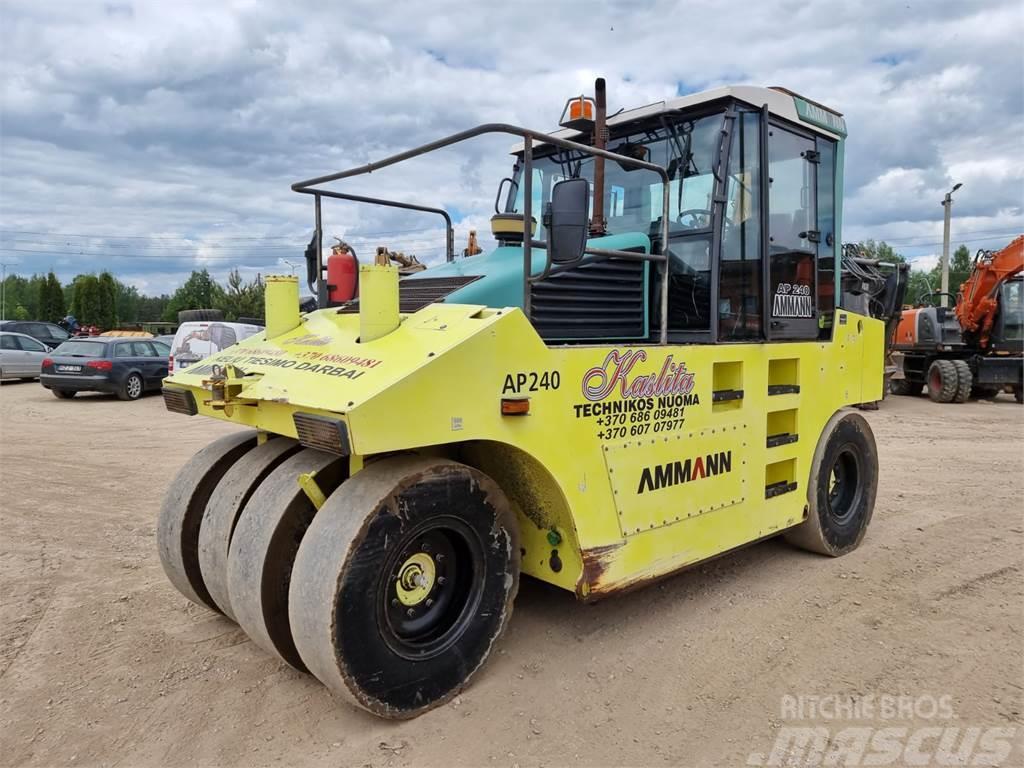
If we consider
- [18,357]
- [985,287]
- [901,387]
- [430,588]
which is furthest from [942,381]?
[18,357]

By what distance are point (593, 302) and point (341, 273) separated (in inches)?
65.2

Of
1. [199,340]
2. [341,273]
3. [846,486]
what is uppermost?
[341,273]

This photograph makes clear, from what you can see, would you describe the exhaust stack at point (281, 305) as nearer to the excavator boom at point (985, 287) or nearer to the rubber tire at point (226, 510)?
the rubber tire at point (226, 510)

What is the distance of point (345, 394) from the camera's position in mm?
2789

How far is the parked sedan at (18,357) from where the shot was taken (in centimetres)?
1866

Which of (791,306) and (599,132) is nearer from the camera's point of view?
(599,132)

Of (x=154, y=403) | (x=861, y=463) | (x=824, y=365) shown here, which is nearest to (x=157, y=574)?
(x=824, y=365)

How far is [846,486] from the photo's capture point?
5578 millimetres

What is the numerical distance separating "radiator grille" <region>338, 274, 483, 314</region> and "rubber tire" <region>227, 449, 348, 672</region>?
40.1 inches

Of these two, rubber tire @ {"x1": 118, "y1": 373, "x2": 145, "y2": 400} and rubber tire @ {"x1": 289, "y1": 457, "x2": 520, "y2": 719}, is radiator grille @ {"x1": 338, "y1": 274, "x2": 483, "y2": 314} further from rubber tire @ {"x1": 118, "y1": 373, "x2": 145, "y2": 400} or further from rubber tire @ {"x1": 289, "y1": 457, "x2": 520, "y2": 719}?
rubber tire @ {"x1": 118, "y1": 373, "x2": 145, "y2": 400}

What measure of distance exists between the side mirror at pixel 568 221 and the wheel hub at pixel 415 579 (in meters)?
1.37

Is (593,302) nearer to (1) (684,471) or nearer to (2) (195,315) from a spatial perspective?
(1) (684,471)

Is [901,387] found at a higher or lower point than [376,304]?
lower

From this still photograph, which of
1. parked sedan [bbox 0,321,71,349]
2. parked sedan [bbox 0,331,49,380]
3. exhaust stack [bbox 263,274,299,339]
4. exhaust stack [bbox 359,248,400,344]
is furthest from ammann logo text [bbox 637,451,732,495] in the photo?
parked sedan [bbox 0,321,71,349]
